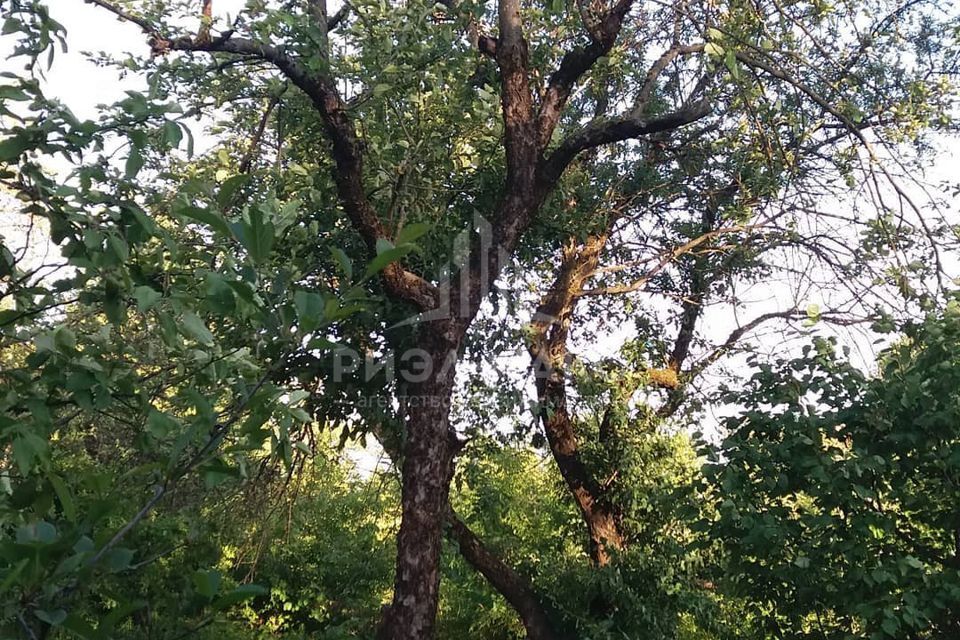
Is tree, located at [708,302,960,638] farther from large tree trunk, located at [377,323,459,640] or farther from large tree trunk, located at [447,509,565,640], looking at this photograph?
large tree trunk, located at [447,509,565,640]

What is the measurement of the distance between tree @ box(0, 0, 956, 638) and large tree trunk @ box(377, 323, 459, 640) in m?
0.01

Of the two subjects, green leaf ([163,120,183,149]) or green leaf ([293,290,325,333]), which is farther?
green leaf ([163,120,183,149])

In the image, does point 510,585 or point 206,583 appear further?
point 510,585

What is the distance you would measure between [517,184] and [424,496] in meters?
2.09

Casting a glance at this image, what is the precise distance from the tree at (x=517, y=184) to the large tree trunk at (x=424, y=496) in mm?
13

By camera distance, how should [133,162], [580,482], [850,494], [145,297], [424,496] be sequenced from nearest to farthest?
[145,297] → [133,162] → [850,494] → [424,496] → [580,482]

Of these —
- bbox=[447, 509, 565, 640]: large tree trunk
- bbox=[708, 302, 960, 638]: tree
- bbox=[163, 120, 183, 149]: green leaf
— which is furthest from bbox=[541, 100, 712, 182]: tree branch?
bbox=[163, 120, 183, 149]: green leaf

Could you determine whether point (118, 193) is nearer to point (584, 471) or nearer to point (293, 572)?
point (584, 471)

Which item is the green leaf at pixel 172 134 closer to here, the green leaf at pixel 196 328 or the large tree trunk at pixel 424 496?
the green leaf at pixel 196 328

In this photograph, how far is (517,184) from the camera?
5590mm

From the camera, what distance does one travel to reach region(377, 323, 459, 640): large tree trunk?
15.8ft

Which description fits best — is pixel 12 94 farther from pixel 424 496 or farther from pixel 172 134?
pixel 424 496

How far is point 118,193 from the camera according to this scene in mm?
1749

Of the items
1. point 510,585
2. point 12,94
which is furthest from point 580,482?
point 12,94
